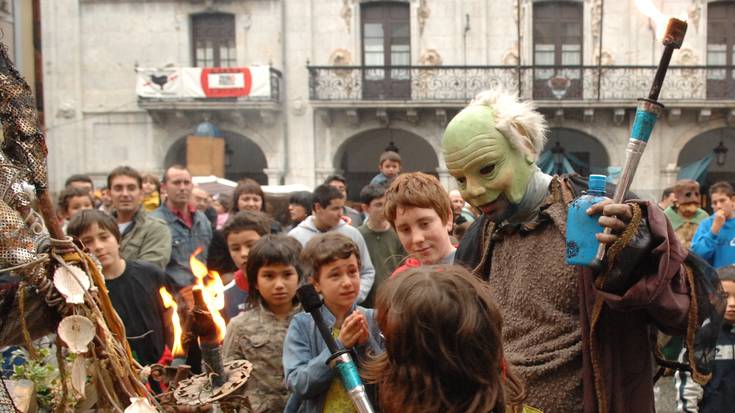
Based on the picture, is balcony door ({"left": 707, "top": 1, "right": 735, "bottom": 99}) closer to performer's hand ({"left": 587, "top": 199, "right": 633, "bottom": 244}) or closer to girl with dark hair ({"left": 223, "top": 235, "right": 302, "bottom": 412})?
girl with dark hair ({"left": 223, "top": 235, "right": 302, "bottom": 412})

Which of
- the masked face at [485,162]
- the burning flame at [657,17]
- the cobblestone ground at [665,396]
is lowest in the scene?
the cobblestone ground at [665,396]

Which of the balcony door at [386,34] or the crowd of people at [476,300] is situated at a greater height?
the balcony door at [386,34]

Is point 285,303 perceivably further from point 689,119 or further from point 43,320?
point 689,119

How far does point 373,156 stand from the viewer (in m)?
22.1

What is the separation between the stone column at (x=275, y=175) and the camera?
1992cm

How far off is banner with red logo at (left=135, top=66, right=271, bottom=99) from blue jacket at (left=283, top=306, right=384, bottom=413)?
53.5 feet

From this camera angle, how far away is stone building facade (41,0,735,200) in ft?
63.1

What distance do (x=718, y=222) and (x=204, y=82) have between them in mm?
14810

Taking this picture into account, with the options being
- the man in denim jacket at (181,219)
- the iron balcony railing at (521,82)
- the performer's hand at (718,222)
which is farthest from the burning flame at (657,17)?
the iron balcony railing at (521,82)

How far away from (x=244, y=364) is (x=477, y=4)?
18.1 m

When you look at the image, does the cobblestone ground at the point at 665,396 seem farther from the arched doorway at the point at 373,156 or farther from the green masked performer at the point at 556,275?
the arched doorway at the point at 373,156

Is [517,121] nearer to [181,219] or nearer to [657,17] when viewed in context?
[657,17]

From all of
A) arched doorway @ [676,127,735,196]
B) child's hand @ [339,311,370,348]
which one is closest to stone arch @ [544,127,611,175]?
arched doorway @ [676,127,735,196]

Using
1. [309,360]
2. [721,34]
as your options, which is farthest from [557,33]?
[309,360]
